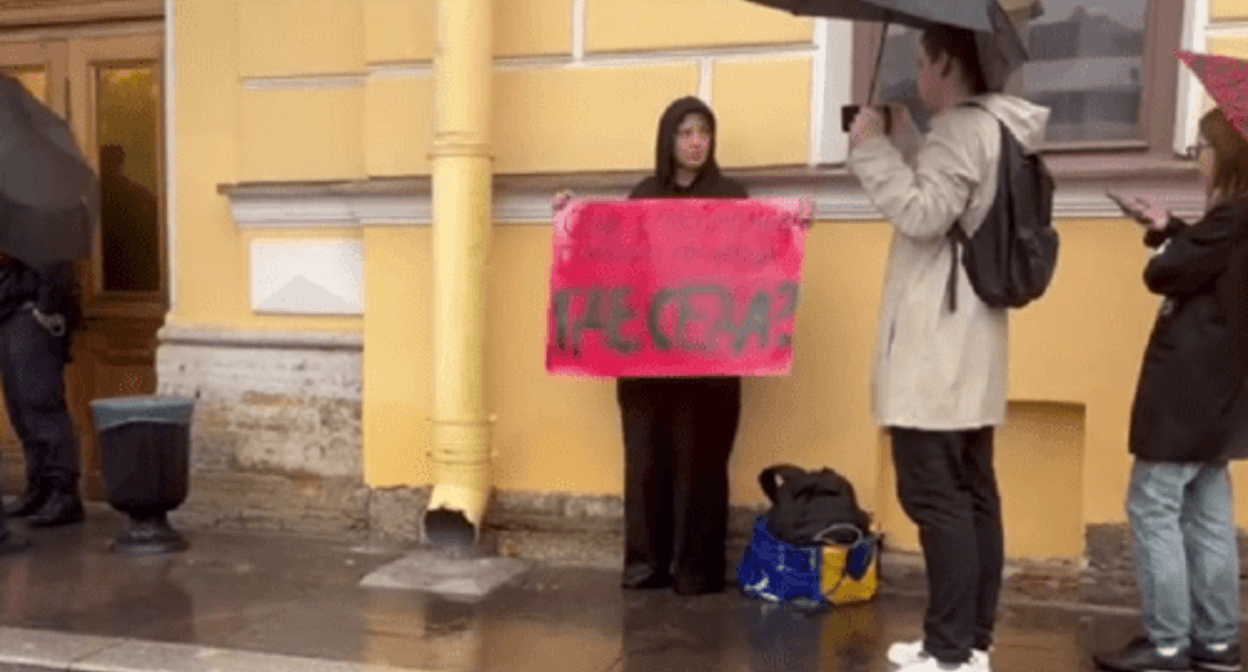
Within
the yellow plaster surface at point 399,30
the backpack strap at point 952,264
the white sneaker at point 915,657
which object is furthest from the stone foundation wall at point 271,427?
the backpack strap at point 952,264

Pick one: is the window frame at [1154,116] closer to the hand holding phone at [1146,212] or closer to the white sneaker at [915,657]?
the hand holding phone at [1146,212]

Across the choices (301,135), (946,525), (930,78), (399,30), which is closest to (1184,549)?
(946,525)

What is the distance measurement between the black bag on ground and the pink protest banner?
47 cm

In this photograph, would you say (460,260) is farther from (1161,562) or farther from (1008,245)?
(1161,562)

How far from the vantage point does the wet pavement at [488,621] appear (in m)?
4.16

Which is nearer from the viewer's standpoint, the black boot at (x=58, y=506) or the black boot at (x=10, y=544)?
the black boot at (x=10, y=544)

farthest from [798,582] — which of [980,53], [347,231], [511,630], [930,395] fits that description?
[347,231]

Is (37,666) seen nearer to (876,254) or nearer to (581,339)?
(581,339)

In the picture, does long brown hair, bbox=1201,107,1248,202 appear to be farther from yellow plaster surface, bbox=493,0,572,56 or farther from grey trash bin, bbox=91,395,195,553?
grey trash bin, bbox=91,395,195,553

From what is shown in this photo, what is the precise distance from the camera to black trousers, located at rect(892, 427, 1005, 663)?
11.8 ft

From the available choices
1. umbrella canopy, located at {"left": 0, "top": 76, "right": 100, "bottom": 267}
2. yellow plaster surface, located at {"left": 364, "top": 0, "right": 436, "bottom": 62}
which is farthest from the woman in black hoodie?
umbrella canopy, located at {"left": 0, "top": 76, "right": 100, "bottom": 267}

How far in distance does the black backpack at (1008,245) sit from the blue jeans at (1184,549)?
842 mm

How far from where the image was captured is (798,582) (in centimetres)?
477

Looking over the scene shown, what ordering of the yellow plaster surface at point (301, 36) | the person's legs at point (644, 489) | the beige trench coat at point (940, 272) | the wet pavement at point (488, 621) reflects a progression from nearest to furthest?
the beige trench coat at point (940, 272)
the wet pavement at point (488, 621)
the person's legs at point (644, 489)
the yellow plaster surface at point (301, 36)
